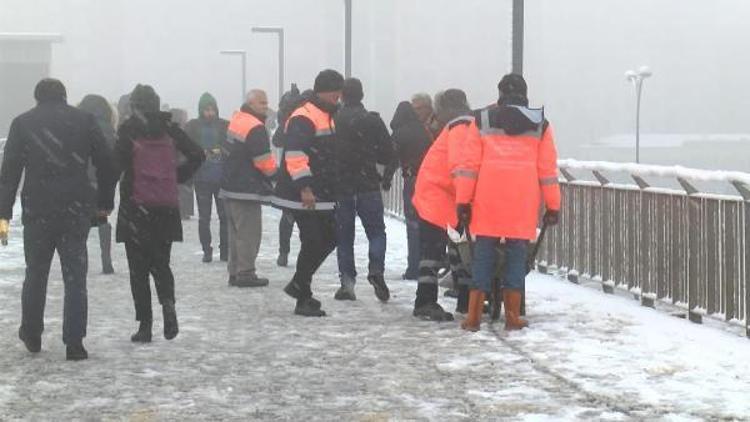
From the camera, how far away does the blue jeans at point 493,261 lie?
29.9ft

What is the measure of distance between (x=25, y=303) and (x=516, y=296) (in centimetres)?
330

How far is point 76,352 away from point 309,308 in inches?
95.9

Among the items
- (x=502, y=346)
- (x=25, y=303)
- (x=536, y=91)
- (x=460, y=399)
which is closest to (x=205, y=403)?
(x=460, y=399)

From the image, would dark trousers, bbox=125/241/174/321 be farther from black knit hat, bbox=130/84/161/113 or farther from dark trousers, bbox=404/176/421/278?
dark trousers, bbox=404/176/421/278

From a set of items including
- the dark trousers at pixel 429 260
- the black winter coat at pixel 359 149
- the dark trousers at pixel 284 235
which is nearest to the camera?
the dark trousers at pixel 429 260

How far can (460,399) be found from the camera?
6715mm

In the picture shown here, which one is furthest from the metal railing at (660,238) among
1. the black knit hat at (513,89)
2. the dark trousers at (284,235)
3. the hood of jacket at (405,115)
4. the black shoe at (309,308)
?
the dark trousers at (284,235)

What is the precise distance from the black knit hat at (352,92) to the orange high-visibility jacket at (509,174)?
7.09ft

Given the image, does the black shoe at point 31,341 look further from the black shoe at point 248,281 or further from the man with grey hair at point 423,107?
the man with grey hair at point 423,107

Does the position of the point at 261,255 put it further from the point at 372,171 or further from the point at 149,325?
the point at 149,325

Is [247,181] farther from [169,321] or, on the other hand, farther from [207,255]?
[169,321]

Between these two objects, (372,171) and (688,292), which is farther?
(372,171)

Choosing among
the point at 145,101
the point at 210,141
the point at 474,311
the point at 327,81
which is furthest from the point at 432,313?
the point at 210,141

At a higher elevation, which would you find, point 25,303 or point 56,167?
point 56,167
